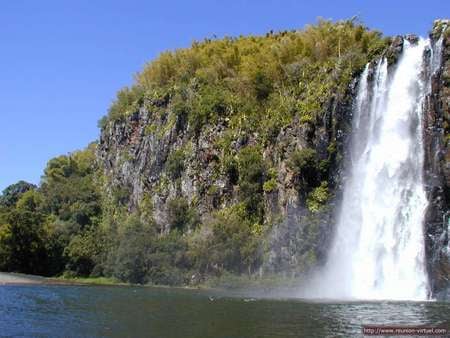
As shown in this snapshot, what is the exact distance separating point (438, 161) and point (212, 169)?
32.2 m

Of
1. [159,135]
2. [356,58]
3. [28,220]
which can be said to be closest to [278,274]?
[356,58]

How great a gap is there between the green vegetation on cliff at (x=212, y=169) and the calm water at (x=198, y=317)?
2304 cm

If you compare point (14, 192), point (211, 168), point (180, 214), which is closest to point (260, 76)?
point (211, 168)

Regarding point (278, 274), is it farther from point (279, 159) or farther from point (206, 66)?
point (206, 66)

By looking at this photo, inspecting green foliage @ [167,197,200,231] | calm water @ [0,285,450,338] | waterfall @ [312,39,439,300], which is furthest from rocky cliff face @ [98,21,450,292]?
calm water @ [0,285,450,338]

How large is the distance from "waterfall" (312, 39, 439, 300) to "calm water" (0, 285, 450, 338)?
9.89 metres

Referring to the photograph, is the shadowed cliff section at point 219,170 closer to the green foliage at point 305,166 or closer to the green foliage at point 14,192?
the green foliage at point 305,166

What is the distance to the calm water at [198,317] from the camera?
89.7 ft

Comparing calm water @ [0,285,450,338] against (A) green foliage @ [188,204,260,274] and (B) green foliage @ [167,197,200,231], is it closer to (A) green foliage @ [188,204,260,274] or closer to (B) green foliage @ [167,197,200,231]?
(A) green foliage @ [188,204,260,274]

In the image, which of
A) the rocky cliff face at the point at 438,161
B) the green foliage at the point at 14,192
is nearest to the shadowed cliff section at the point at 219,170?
the rocky cliff face at the point at 438,161

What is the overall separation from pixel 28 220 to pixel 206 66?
33113mm

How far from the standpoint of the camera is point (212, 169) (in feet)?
252

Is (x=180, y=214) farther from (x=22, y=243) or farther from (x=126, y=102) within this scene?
(x=126, y=102)

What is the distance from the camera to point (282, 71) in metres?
78.4
